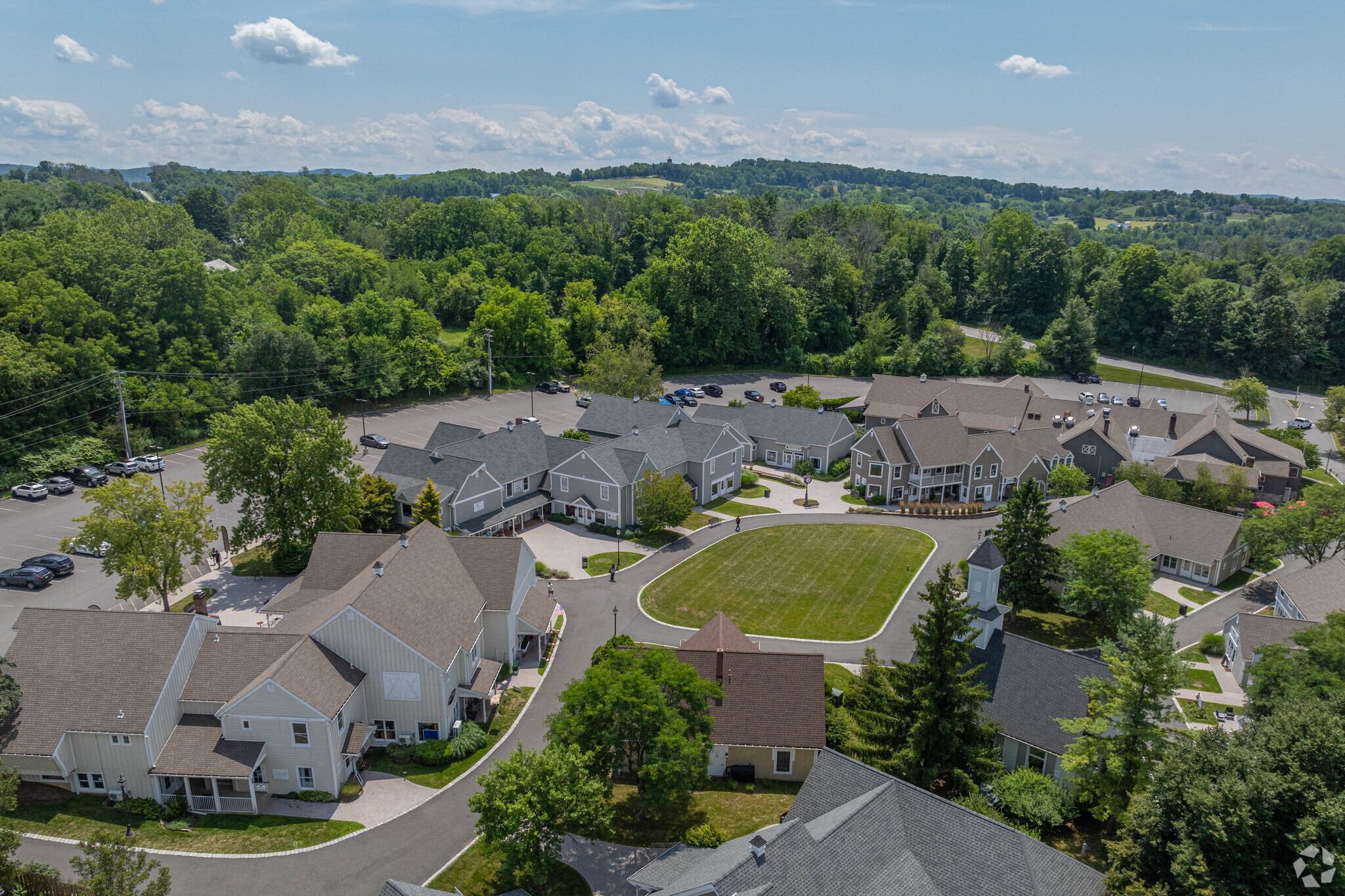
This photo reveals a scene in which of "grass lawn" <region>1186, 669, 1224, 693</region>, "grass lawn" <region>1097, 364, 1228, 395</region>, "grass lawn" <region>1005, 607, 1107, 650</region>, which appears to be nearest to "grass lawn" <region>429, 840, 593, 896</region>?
"grass lawn" <region>1005, 607, 1107, 650</region>

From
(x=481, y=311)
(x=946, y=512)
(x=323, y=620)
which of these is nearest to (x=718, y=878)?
(x=323, y=620)

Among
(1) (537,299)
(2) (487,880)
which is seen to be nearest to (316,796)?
(2) (487,880)

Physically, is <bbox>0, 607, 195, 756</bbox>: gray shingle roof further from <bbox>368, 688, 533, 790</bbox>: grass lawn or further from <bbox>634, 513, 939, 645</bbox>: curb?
<bbox>634, 513, 939, 645</bbox>: curb

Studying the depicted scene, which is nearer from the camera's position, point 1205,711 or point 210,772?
point 210,772

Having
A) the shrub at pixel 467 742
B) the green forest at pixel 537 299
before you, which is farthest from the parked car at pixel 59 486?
the shrub at pixel 467 742

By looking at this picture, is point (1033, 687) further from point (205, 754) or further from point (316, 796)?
point (205, 754)

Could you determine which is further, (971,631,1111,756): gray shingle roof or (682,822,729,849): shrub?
(971,631,1111,756): gray shingle roof
